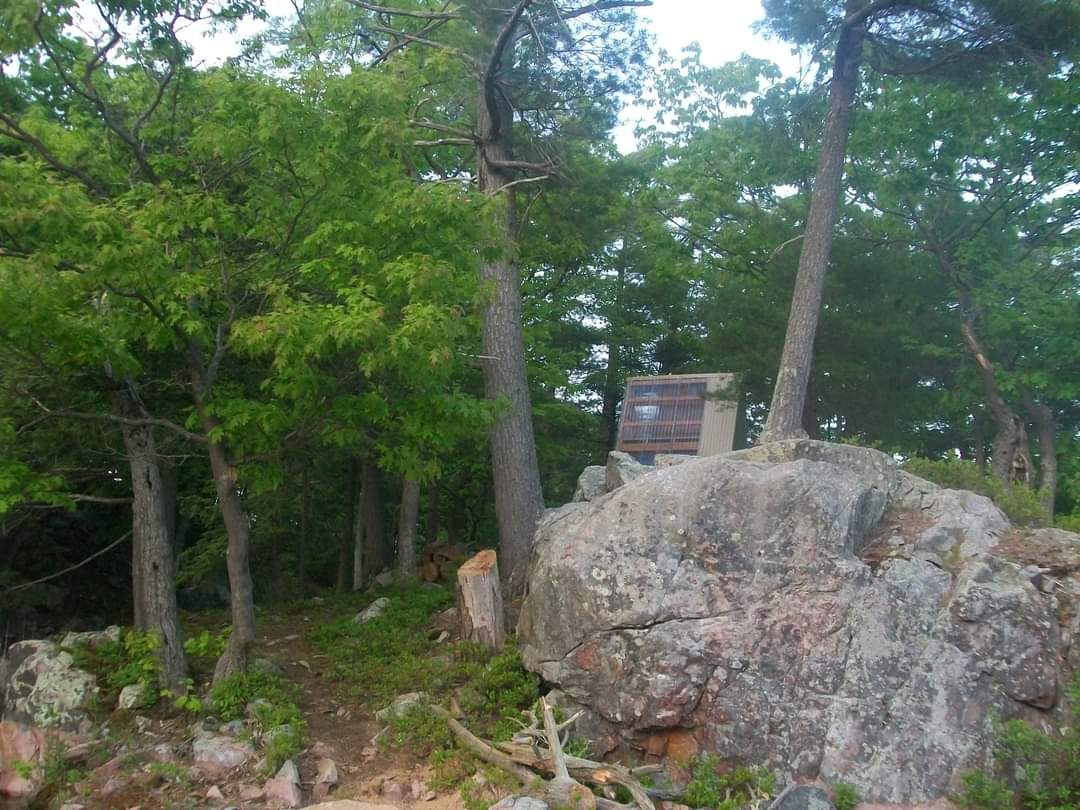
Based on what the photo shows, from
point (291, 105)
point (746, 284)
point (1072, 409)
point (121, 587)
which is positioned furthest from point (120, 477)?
point (1072, 409)

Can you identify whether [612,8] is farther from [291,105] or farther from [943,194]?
[943,194]

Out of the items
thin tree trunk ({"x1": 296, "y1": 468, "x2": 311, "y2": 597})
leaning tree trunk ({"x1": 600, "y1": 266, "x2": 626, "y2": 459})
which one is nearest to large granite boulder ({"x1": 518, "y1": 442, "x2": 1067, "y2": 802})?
thin tree trunk ({"x1": 296, "y1": 468, "x2": 311, "y2": 597})

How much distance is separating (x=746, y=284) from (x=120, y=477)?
35.3ft

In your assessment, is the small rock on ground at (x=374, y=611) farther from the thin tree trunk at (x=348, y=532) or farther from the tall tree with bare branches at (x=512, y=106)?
the thin tree trunk at (x=348, y=532)

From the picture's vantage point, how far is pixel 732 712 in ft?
24.6

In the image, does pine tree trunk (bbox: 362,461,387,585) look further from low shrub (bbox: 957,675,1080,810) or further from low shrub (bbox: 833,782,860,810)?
low shrub (bbox: 957,675,1080,810)

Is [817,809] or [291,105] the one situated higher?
[291,105]

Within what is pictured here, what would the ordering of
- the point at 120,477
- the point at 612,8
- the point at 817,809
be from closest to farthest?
the point at 817,809
the point at 120,477
the point at 612,8

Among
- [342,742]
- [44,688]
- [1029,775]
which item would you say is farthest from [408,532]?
[1029,775]

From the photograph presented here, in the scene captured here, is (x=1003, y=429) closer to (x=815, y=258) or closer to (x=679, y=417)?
(x=815, y=258)

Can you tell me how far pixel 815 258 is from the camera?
12906 mm

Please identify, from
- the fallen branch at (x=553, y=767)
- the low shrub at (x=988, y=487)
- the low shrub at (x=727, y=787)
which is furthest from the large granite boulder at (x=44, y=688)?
the low shrub at (x=988, y=487)

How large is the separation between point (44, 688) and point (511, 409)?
5.46m

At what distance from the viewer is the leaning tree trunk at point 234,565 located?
8.70m
